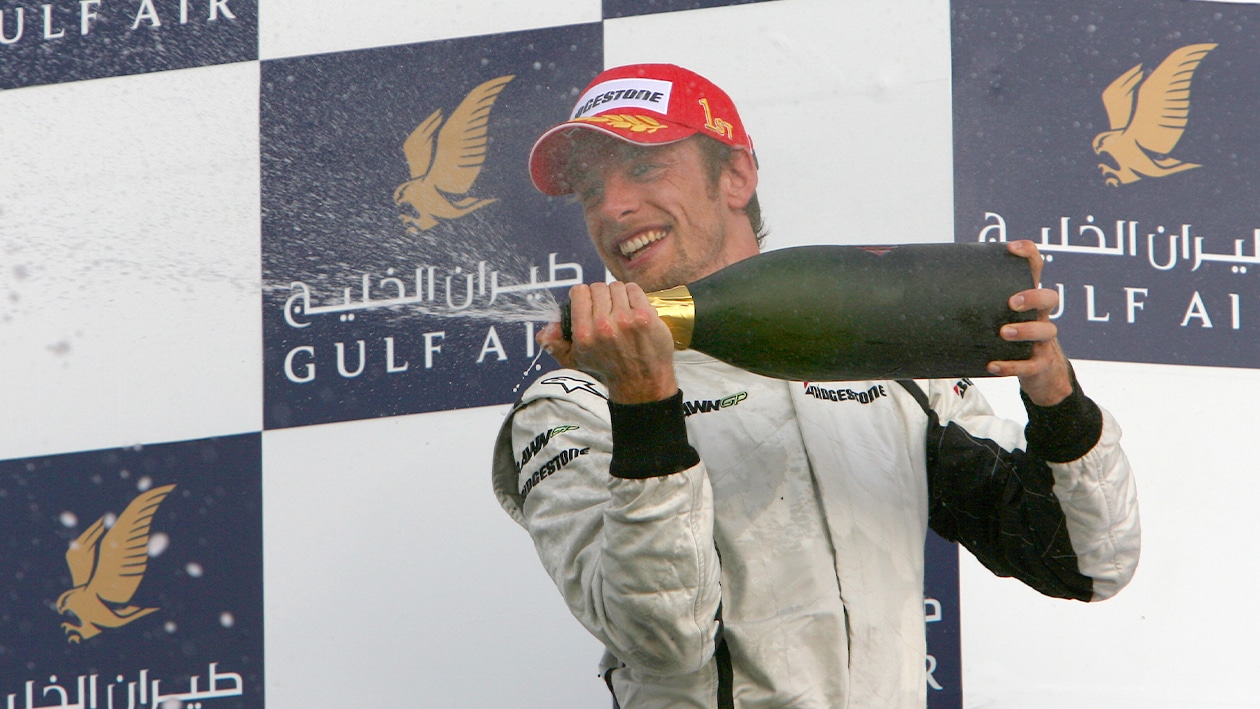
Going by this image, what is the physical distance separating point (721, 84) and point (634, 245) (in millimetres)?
547

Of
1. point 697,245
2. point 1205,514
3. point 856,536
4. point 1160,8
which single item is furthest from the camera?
point 1160,8

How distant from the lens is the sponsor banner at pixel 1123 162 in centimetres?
231

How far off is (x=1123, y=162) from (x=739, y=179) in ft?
1.93

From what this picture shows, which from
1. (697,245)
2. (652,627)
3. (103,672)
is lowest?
(103,672)

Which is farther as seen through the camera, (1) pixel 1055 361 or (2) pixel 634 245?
(2) pixel 634 245

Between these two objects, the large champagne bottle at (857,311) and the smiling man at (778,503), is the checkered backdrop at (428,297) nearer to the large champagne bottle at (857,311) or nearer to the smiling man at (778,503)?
the smiling man at (778,503)

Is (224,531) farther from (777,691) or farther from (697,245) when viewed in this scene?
(777,691)

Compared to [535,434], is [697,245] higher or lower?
higher

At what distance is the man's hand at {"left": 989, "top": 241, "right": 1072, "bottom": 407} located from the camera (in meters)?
1.56

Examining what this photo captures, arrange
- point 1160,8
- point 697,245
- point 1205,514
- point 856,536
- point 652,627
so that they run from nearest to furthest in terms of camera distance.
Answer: point 652,627 < point 856,536 < point 697,245 < point 1205,514 < point 1160,8

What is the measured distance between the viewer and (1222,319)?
230 cm

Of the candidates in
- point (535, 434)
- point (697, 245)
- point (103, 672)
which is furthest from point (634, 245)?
point (103, 672)

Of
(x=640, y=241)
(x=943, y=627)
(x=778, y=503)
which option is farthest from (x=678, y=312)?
(x=943, y=627)

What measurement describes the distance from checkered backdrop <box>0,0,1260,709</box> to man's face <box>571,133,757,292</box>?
13.7 inches
